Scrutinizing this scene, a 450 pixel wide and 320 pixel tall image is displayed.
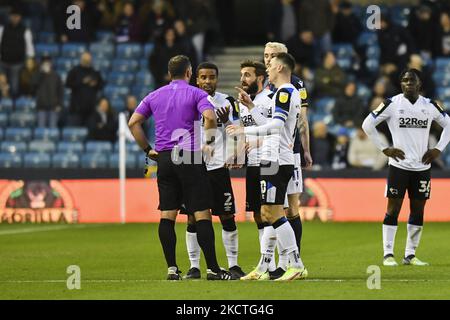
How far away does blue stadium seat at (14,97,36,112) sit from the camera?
27.3 m

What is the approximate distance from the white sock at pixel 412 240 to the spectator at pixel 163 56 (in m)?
12.3

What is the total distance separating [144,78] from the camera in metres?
27.7

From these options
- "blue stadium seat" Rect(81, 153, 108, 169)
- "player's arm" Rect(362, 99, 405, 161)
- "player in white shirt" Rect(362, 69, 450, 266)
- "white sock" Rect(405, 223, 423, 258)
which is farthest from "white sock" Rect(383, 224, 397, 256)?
"blue stadium seat" Rect(81, 153, 108, 169)

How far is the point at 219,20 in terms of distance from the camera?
30391 mm

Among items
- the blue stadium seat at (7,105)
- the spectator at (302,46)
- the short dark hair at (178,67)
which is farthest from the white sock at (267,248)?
the blue stadium seat at (7,105)

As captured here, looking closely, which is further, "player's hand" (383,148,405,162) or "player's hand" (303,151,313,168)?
"player's hand" (383,148,405,162)

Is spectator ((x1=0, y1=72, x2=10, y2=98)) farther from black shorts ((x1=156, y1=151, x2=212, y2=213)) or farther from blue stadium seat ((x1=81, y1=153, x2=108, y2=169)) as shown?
black shorts ((x1=156, y1=151, x2=212, y2=213))

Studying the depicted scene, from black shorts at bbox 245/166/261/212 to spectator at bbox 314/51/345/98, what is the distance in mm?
13006

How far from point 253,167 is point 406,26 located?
14815 millimetres

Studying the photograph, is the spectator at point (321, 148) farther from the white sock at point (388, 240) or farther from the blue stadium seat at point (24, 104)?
the white sock at point (388, 240)

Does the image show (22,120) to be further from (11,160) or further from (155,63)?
(155,63)

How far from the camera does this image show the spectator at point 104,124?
25.8m
